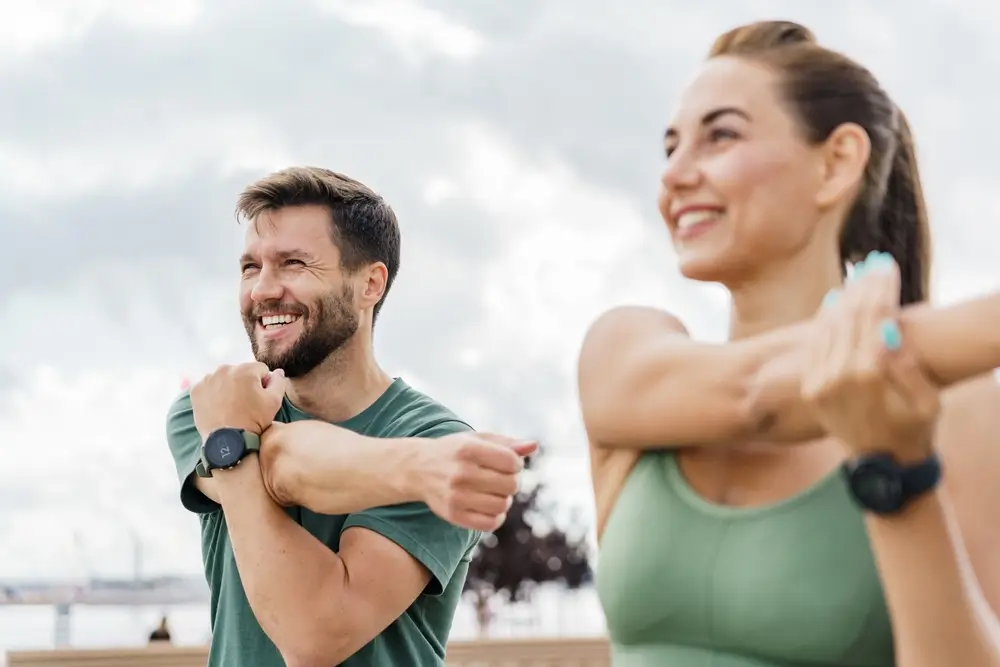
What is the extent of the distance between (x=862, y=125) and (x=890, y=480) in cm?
71

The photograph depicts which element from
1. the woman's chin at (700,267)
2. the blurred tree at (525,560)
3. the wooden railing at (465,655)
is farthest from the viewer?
the blurred tree at (525,560)

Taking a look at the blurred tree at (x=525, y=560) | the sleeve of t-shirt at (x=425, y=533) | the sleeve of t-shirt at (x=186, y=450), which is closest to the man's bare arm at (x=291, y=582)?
the sleeve of t-shirt at (x=425, y=533)

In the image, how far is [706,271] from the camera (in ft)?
5.81

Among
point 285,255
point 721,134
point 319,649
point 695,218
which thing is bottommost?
point 319,649

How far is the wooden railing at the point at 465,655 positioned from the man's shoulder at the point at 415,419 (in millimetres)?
3622

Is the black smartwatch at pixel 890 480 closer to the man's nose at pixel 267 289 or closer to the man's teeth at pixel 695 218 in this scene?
the man's teeth at pixel 695 218

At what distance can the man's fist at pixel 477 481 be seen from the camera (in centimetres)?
203

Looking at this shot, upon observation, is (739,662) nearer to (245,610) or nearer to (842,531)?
(842,531)

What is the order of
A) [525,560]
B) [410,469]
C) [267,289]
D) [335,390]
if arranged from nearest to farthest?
[410,469], [267,289], [335,390], [525,560]

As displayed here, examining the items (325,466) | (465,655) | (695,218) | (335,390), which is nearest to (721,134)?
(695,218)

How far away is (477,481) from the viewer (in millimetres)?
2035

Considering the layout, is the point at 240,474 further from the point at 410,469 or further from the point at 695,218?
the point at 695,218

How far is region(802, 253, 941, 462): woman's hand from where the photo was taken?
1.25 m

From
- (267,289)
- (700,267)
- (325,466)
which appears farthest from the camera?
(267,289)
